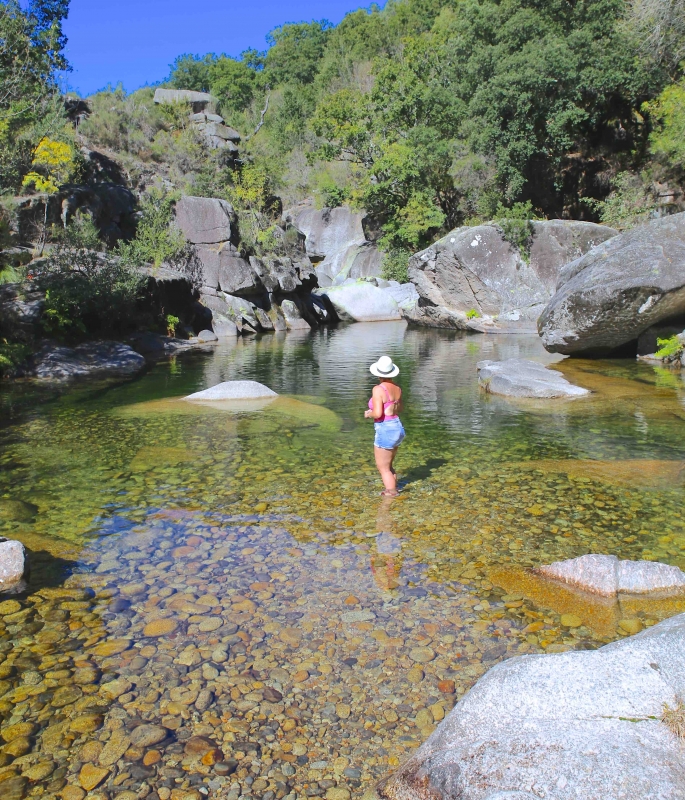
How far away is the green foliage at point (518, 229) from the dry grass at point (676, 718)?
29671 mm

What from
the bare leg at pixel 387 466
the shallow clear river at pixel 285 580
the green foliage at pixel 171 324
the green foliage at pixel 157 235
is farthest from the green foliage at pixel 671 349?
the green foliage at pixel 157 235

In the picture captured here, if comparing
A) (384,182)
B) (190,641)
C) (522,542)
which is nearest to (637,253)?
(522,542)

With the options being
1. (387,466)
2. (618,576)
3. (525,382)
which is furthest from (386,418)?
(525,382)

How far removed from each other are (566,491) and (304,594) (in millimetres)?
4156

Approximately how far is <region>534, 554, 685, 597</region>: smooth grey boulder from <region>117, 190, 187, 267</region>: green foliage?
27.4 meters

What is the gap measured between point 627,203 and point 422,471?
2822 centimetres

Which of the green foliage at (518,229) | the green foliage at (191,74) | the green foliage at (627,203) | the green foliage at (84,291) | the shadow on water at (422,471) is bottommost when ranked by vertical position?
the shadow on water at (422,471)

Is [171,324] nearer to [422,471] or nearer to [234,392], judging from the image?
[234,392]

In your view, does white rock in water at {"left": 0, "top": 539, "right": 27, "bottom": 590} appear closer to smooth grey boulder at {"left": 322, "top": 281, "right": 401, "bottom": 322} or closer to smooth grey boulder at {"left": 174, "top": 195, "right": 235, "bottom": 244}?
smooth grey boulder at {"left": 174, "top": 195, "right": 235, "bottom": 244}

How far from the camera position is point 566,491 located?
835cm

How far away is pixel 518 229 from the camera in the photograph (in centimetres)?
3067

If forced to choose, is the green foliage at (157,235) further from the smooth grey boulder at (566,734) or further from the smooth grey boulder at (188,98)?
the smooth grey boulder at (566,734)

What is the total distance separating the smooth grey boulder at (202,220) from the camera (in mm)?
33469

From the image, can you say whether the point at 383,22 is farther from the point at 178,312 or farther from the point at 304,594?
the point at 304,594
